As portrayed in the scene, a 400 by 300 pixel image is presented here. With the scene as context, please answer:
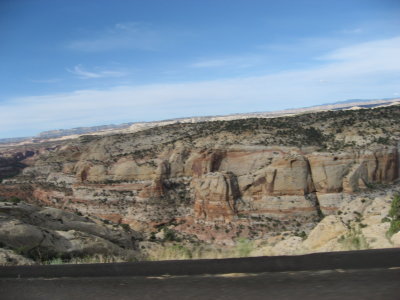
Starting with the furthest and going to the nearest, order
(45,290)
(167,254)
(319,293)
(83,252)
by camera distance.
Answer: (83,252) → (167,254) → (45,290) → (319,293)

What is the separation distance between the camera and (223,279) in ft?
13.5

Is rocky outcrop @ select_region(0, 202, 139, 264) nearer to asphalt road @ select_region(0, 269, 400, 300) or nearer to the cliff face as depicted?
asphalt road @ select_region(0, 269, 400, 300)

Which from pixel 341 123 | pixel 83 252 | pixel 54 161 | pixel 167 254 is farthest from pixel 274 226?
pixel 54 161

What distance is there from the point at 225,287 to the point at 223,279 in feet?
0.77

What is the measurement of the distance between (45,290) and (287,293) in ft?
9.06

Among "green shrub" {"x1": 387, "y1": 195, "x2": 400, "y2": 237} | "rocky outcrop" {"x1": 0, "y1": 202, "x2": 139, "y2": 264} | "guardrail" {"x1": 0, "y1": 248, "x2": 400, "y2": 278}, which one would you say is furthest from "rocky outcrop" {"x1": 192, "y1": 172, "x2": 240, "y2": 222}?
"guardrail" {"x1": 0, "y1": 248, "x2": 400, "y2": 278}

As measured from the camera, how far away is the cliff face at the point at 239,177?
136ft

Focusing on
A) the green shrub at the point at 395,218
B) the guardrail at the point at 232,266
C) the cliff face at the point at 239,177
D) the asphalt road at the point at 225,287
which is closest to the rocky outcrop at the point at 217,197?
the cliff face at the point at 239,177

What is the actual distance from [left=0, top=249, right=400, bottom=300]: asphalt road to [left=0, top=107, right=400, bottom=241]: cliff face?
35220 mm

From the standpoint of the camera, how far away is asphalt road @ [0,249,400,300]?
3656 millimetres

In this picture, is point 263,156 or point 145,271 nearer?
point 145,271

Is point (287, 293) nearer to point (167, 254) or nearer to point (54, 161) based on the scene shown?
point (167, 254)

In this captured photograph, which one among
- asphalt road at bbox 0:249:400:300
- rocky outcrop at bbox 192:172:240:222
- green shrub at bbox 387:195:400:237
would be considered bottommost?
rocky outcrop at bbox 192:172:240:222

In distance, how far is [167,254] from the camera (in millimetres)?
7383
